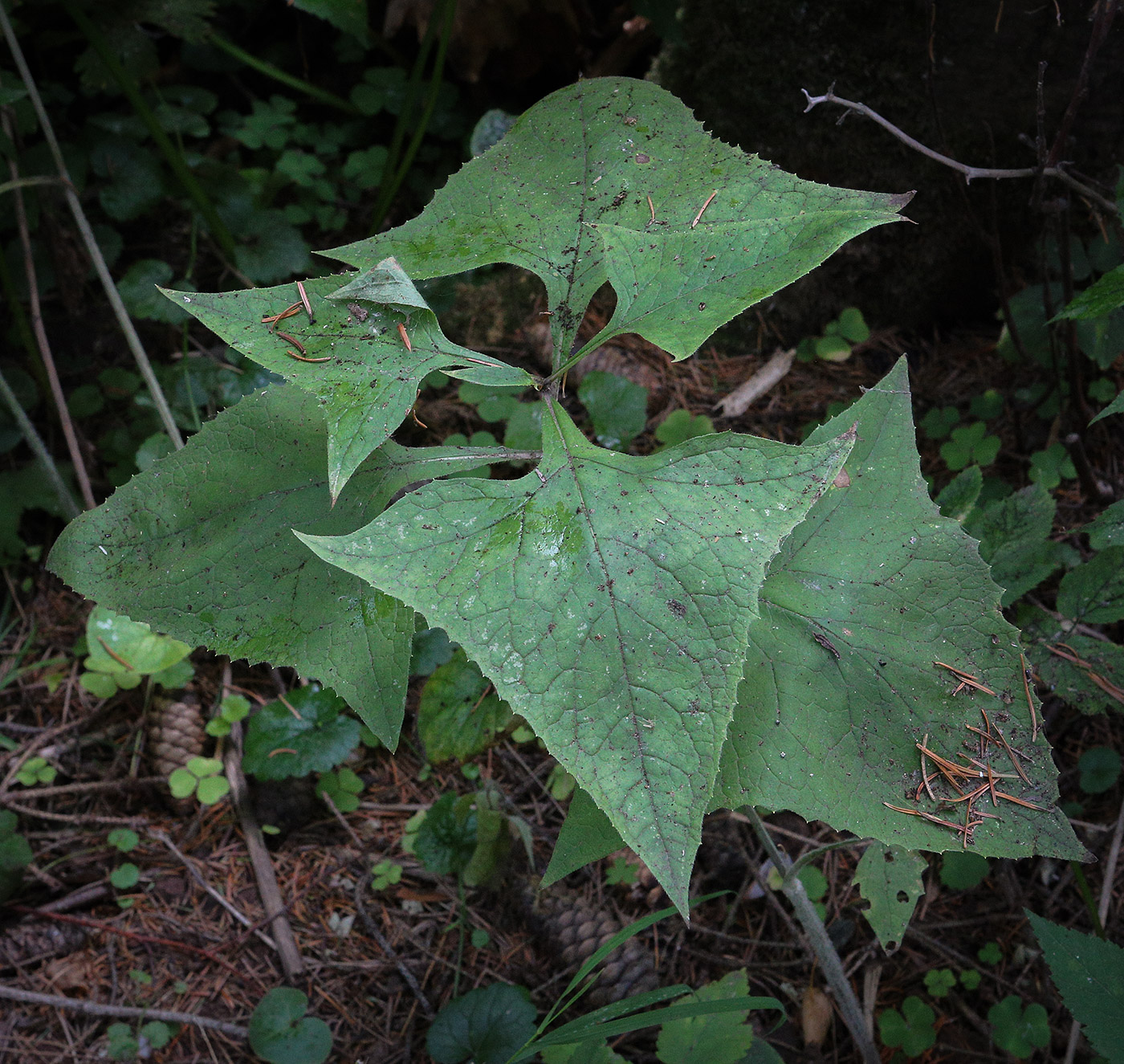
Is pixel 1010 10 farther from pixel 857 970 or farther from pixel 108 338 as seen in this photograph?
pixel 108 338

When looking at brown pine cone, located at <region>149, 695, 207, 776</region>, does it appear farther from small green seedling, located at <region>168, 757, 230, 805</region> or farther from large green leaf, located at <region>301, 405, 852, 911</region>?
large green leaf, located at <region>301, 405, 852, 911</region>

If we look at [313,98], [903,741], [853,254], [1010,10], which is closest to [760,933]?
[903,741]

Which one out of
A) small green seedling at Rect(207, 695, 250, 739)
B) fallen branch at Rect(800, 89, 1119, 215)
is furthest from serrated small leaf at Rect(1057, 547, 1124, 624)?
small green seedling at Rect(207, 695, 250, 739)

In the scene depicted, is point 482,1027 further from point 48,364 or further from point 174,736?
point 48,364

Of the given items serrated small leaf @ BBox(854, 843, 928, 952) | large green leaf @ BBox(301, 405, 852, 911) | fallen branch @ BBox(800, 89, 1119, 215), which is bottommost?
serrated small leaf @ BBox(854, 843, 928, 952)

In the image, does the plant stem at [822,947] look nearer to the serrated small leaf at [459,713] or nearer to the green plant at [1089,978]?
the green plant at [1089,978]

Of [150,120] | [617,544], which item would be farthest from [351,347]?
[150,120]

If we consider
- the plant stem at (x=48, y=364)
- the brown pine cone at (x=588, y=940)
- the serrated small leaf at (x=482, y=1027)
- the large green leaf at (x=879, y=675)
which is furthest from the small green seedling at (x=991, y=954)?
the plant stem at (x=48, y=364)
